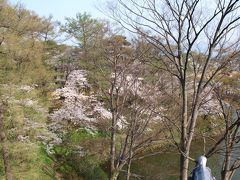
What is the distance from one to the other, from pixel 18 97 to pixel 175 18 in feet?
Answer: 24.0

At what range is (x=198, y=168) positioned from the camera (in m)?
2.88

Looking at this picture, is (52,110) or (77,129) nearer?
(77,129)

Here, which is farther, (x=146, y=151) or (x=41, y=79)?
(x=146, y=151)

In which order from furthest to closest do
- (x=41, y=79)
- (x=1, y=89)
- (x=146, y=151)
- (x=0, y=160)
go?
1. (x=146, y=151)
2. (x=41, y=79)
3. (x=0, y=160)
4. (x=1, y=89)

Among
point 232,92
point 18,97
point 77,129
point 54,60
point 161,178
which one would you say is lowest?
point 161,178

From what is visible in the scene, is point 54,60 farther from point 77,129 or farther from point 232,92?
point 232,92

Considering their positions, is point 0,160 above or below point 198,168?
below

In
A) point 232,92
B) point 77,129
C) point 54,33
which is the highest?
Answer: point 54,33

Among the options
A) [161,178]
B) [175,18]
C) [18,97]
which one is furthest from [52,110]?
[175,18]

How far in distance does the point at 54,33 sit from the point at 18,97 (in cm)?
1235

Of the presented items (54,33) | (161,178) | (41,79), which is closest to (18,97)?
(41,79)

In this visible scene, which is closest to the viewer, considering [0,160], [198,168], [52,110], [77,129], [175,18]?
[198,168]

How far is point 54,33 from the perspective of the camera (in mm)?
24109

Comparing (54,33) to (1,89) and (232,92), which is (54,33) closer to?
(1,89)
